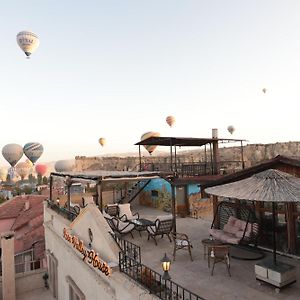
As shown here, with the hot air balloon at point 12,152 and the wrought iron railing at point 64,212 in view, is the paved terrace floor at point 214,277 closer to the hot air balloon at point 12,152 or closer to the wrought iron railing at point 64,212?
the wrought iron railing at point 64,212

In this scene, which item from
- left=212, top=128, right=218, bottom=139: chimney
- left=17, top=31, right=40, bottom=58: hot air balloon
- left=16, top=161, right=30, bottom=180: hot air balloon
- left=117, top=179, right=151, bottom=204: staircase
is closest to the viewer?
left=212, top=128, right=218, bottom=139: chimney

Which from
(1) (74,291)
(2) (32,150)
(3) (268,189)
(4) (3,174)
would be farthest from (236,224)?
(4) (3,174)

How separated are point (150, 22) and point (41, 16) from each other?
6.92 metres

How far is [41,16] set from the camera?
49.0 feet

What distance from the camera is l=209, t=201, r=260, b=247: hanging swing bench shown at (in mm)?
8039

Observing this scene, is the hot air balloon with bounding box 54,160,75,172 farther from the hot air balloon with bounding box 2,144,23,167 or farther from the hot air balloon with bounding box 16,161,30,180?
the hot air balloon with bounding box 2,144,23,167

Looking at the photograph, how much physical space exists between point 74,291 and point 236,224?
6508 mm

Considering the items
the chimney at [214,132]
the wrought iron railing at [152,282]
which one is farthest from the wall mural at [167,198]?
the wrought iron railing at [152,282]

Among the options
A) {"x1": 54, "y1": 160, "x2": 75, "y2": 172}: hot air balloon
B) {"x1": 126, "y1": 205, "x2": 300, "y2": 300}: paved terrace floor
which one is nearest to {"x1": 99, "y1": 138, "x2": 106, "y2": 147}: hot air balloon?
{"x1": 54, "y1": 160, "x2": 75, "y2": 172}: hot air balloon

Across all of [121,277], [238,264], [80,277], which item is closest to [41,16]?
[80,277]

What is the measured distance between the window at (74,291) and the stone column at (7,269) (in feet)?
23.6

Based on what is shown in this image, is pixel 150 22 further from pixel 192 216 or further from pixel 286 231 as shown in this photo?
pixel 286 231

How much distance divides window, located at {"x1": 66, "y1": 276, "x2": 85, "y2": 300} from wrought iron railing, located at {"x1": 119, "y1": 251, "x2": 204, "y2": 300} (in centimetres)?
369

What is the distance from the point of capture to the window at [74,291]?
9.36m
